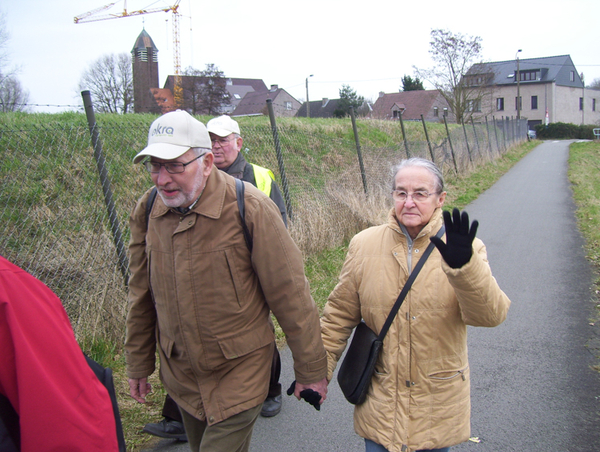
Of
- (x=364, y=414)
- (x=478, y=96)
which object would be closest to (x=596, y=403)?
(x=364, y=414)

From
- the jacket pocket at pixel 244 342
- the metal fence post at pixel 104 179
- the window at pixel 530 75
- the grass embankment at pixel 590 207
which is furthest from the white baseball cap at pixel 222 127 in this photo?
the window at pixel 530 75

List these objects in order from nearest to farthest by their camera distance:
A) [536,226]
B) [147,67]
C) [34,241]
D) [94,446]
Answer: [94,446], [34,241], [536,226], [147,67]

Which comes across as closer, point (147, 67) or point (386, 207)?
point (386, 207)

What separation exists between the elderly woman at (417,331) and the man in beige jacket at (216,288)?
30 centimetres

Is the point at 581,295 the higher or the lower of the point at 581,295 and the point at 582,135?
the lower

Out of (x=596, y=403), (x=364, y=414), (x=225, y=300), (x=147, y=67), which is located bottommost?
(x=596, y=403)

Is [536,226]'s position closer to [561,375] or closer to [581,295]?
[581,295]

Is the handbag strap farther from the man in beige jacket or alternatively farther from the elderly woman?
the man in beige jacket

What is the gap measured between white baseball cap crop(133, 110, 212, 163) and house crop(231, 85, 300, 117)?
6419cm

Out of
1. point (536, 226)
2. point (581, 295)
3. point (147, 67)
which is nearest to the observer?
point (581, 295)

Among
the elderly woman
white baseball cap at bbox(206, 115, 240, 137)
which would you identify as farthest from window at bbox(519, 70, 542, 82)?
the elderly woman

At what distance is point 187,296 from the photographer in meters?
2.15

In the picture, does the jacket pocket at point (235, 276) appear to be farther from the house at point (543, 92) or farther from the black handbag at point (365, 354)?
the house at point (543, 92)

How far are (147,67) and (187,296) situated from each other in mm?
86672
